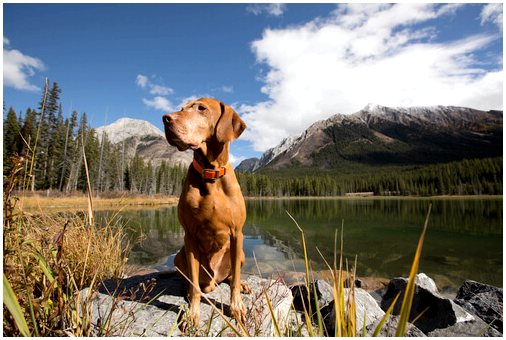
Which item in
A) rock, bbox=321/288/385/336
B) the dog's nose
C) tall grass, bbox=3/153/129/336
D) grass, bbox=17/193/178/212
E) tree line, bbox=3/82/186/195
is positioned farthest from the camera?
tree line, bbox=3/82/186/195

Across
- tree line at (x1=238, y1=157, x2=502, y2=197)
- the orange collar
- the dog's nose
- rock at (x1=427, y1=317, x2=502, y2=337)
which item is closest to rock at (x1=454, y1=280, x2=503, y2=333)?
rock at (x1=427, y1=317, x2=502, y2=337)

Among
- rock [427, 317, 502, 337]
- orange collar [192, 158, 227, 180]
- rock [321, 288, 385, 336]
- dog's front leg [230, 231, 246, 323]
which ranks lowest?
rock [427, 317, 502, 337]

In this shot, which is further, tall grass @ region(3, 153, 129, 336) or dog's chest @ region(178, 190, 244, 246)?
dog's chest @ region(178, 190, 244, 246)

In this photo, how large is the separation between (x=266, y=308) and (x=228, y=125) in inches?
78.7

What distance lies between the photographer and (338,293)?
4.77 feet

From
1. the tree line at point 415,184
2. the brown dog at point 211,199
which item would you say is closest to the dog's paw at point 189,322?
the brown dog at point 211,199

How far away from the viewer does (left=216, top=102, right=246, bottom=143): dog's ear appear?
261cm

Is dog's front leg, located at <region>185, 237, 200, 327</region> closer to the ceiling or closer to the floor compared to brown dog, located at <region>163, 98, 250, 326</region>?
closer to the floor

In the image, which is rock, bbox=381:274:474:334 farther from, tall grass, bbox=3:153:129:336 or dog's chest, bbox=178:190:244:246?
tall grass, bbox=3:153:129:336

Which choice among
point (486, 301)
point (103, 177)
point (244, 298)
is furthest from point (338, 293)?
point (103, 177)

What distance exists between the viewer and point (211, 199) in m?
2.74

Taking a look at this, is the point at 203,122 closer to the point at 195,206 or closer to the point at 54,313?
the point at 195,206

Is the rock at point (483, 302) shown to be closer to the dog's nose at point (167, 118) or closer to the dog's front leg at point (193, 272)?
the dog's front leg at point (193, 272)

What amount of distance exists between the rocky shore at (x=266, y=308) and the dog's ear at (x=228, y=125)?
130 cm
